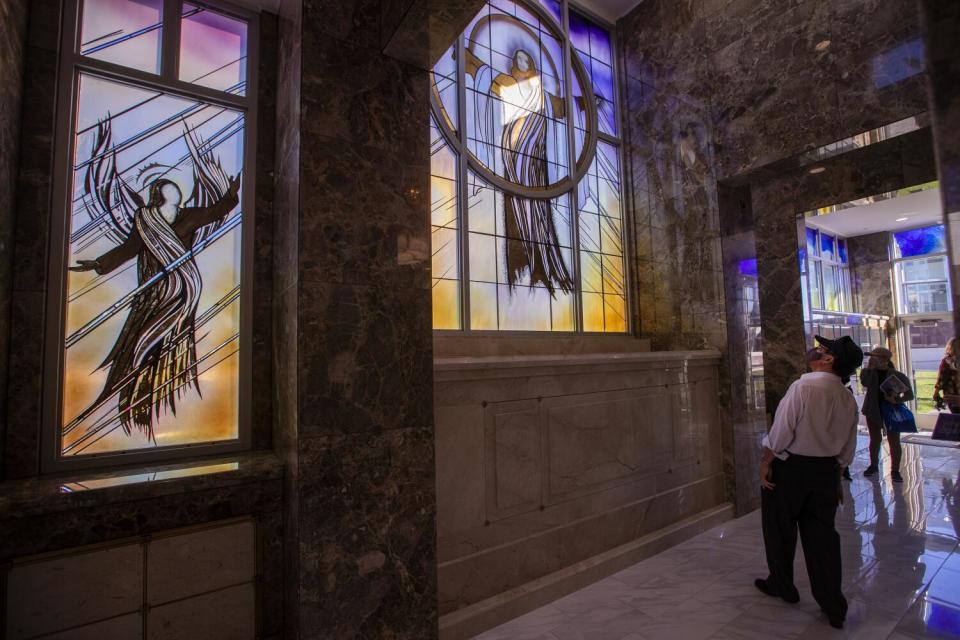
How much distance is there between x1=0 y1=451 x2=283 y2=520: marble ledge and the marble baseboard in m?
1.35

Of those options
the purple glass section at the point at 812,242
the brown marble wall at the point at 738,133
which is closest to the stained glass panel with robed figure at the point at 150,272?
the brown marble wall at the point at 738,133

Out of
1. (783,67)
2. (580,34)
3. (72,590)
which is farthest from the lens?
(580,34)

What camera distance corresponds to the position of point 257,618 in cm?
240

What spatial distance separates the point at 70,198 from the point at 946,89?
3.49 meters

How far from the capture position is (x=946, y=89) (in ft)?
2.75

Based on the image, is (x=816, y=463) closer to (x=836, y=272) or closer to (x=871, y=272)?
(x=836, y=272)

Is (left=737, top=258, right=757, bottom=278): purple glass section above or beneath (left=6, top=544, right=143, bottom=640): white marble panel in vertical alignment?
above

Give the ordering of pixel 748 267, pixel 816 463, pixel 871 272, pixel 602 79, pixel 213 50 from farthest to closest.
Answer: pixel 871 272
pixel 602 79
pixel 748 267
pixel 213 50
pixel 816 463

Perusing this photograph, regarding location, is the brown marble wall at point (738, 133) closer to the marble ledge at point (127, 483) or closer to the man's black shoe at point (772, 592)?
the man's black shoe at point (772, 592)

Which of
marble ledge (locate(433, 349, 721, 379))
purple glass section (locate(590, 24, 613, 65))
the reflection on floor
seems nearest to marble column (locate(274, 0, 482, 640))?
marble ledge (locate(433, 349, 721, 379))

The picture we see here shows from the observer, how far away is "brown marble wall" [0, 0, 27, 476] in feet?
7.29

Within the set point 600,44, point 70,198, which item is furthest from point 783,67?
point 70,198

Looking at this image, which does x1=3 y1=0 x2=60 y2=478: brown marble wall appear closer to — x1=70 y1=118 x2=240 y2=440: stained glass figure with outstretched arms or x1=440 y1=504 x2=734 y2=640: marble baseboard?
x1=70 y1=118 x2=240 y2=440: stained glass figure with outstretched arms

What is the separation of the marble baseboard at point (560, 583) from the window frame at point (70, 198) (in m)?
1.67
